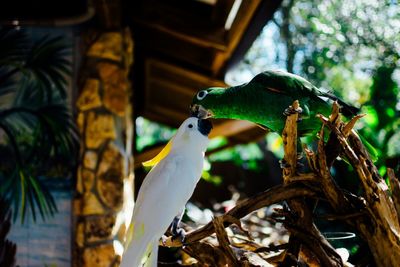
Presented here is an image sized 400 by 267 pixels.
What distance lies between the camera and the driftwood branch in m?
1.57

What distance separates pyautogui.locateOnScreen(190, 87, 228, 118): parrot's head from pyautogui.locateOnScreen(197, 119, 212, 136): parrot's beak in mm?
98

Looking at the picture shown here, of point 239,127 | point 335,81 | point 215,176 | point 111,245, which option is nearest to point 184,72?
point 239,127

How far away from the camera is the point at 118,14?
3.27 m

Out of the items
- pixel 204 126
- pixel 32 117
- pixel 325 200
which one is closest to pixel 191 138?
pixel 204 126

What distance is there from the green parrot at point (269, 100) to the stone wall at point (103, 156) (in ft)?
5.27

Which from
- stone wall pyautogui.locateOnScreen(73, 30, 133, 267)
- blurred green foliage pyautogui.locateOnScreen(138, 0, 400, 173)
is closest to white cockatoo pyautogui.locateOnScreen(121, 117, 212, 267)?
stone wall pyautogui.locateOnScreen(73, 30, 133, 267)

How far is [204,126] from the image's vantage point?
5.12 feet

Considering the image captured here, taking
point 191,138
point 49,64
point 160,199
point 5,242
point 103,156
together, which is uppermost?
point 191,138

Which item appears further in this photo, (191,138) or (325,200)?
(325,200)

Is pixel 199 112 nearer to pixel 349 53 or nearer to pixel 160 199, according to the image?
pixel 160 199

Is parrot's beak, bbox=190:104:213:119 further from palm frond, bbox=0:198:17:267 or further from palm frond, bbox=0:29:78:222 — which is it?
palm frond, bbox=0:198:17:267

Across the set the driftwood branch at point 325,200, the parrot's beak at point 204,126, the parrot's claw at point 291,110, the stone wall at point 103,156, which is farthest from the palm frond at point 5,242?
the parrot's claw at point 291,110

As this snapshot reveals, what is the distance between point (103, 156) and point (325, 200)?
187 centimetres

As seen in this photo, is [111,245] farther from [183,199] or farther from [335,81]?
[335,81]
